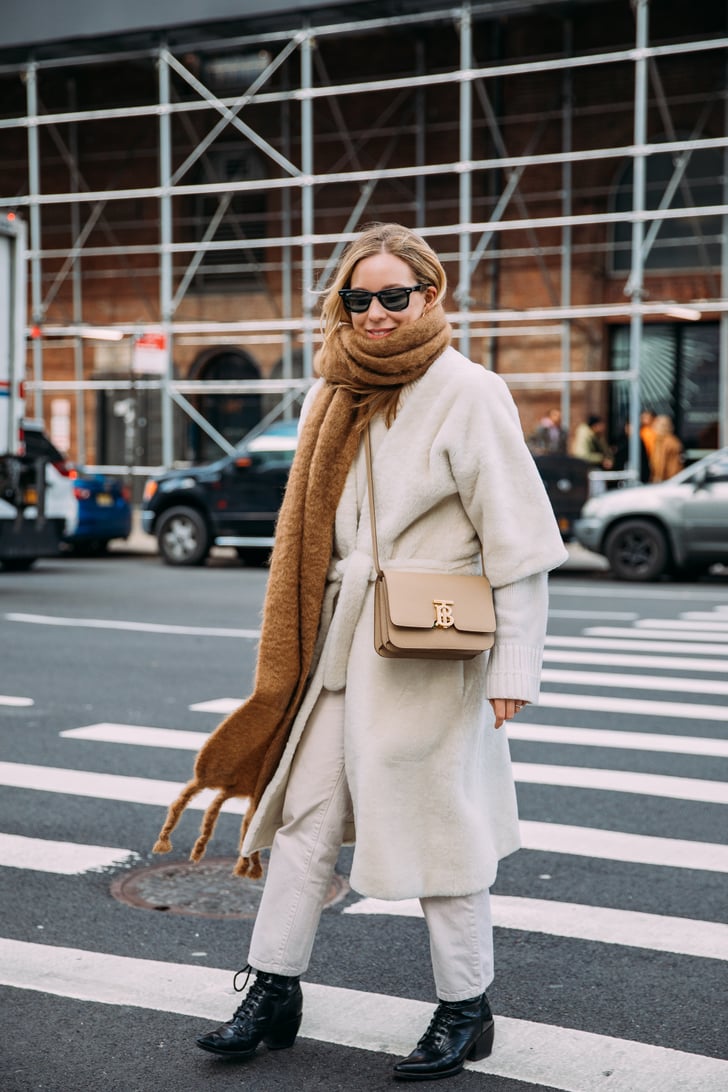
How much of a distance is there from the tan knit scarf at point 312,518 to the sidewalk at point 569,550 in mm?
13642

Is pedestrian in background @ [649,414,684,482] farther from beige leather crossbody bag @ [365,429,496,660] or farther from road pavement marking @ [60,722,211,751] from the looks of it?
beige leather crossbody bag @ [365,429,496,660]

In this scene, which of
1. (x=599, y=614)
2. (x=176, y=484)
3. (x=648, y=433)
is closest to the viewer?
(x=599, y=614)

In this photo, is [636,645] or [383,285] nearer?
[383,285]

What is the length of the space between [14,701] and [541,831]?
384 cm

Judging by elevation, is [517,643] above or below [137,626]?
above

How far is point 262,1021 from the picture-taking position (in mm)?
3574

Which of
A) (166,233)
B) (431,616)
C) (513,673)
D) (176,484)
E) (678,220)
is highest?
(678,220)

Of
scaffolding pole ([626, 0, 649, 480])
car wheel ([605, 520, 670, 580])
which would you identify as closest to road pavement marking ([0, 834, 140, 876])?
car wheel ([605, 520, 670, 580])

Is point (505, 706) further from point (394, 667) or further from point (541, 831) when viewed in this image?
point (541, 831)

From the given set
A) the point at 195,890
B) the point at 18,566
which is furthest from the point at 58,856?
the point at 18,566

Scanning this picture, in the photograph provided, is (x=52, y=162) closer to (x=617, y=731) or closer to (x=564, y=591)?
(x=564, y=591)

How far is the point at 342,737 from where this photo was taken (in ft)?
11.8

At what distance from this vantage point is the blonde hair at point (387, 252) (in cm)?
356

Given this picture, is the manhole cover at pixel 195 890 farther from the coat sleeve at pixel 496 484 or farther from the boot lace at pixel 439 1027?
the coat sleeve at pixel 496 484
